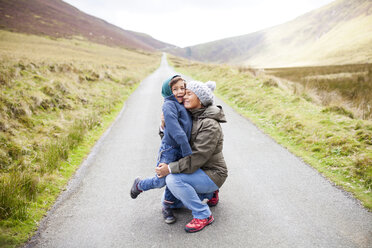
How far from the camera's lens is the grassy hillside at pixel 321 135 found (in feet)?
13.2

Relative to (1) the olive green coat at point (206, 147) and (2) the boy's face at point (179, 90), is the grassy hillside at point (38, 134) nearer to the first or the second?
(1) the olive green coat at point (206, 147)

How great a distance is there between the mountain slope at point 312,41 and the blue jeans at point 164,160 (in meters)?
55.4

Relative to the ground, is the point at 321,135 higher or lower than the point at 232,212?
higher

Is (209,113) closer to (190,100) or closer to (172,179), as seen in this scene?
(190,100)

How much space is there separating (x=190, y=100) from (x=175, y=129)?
45 cm

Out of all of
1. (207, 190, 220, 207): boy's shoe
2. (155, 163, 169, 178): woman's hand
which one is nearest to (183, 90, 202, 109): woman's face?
(155, 163, 169, 178): woman's hand

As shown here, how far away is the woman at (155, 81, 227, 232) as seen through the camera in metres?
2.77

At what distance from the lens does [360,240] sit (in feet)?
8.61

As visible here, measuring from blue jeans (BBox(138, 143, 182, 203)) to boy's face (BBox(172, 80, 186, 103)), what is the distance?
694mm

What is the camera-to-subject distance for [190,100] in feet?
9.43

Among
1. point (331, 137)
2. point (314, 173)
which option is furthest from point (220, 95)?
point (314, 173)

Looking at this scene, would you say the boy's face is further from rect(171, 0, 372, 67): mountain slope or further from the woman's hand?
rect(171, 0, 372, 67): mountain slope

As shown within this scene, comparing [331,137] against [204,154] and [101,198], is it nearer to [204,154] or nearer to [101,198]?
[204,154]

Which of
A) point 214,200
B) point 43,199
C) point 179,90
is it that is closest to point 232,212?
point 214,200
